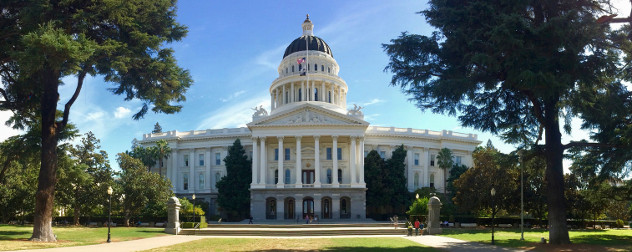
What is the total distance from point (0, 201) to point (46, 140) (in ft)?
92.8

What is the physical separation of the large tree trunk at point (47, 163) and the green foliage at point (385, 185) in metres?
44.0

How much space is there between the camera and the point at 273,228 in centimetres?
4544

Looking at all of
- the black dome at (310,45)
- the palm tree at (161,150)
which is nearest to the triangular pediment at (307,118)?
the palm tree at (161,150)

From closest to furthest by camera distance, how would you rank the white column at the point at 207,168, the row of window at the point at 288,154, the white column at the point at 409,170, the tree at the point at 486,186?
the tree at the point at 486,186
the row of window at the point at 288,154
the white column at the point at 409,170
the white column at the point at 207,168

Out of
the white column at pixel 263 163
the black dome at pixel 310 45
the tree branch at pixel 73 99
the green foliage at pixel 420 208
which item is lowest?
the green foliage at pixel 420 208

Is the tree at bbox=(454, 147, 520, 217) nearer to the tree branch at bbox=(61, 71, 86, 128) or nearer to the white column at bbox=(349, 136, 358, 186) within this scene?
the white column at bbox=(349, 136, 358, 186)

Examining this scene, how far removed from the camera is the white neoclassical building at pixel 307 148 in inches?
2591

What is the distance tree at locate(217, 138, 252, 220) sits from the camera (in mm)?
68125

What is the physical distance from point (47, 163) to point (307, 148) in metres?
43.0

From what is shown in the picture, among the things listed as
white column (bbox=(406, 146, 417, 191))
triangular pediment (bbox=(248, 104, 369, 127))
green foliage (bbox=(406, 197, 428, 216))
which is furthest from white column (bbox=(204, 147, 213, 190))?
green foliage (bbox=(406, 197, 428, 216))

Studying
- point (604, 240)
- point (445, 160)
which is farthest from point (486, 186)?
point (445, 160)

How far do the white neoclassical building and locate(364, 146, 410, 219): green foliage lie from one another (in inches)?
86.6

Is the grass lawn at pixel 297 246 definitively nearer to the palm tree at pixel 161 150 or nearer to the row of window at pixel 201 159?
the palm tree at pixel 161 150

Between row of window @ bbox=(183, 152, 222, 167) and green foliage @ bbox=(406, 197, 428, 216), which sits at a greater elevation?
row of window @ bbox=(183, 152, 222, 167)
